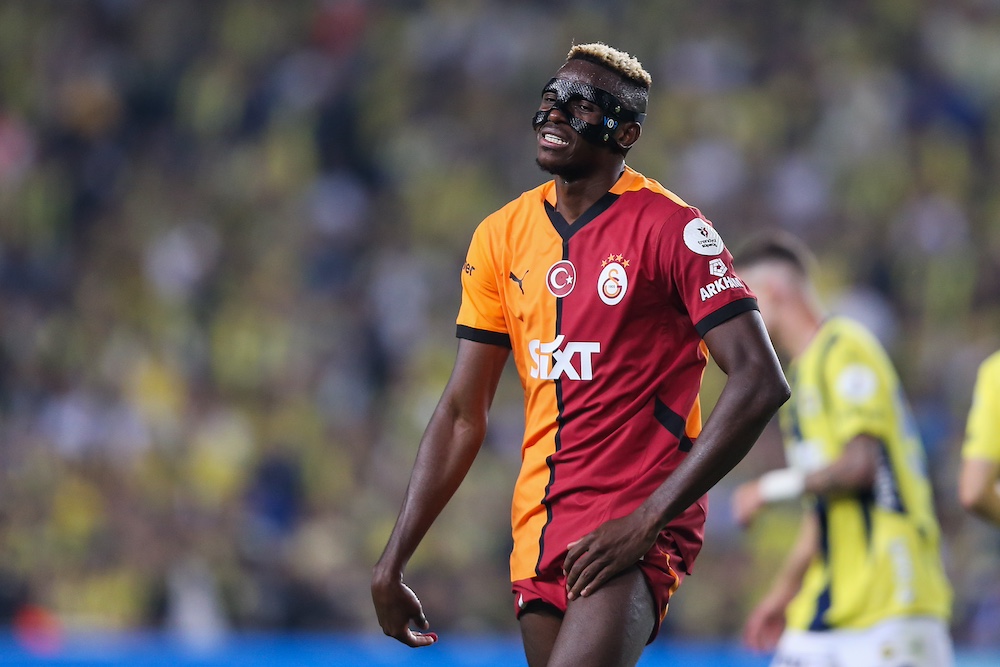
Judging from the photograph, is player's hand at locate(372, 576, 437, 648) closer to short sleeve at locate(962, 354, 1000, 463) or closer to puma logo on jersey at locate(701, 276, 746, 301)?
puma logo on jersey at locate(701, 276, 746, 301)

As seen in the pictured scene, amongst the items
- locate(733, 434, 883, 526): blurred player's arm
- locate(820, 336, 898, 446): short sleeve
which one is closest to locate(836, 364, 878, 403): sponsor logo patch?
locate(820, 336, 898, 446): short sleeve

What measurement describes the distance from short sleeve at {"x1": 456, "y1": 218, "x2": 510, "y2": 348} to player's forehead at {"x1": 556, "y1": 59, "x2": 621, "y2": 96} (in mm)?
462

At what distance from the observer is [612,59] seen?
3.59 meters

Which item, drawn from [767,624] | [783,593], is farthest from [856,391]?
[767,624]

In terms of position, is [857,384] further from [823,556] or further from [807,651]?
[807,651]

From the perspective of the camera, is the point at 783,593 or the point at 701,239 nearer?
the point at 701,239

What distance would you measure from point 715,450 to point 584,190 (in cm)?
82

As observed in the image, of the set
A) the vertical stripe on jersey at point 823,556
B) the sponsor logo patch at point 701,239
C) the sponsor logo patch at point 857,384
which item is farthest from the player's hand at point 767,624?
the sponsor logo patch at point 701,239

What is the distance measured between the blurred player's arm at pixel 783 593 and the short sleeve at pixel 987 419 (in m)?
0.71

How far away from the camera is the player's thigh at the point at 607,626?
10.7 ft

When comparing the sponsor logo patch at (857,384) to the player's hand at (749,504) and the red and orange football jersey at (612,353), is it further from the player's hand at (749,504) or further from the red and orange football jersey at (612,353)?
the red and orange football jersey at (612,353)

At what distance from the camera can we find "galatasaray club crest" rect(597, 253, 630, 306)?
11.3ft

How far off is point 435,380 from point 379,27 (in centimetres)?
449

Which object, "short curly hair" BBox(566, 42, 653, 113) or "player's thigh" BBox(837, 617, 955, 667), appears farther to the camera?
"player's thigh" BBox(837, 617, 955, 667)
